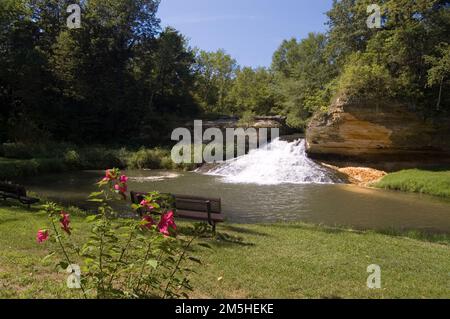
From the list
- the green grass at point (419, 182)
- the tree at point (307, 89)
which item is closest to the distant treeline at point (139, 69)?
the tree at point (307, 89)

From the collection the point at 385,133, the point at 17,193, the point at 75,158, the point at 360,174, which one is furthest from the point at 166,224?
the point at 75,158

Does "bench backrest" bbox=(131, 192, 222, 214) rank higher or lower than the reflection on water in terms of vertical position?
higher

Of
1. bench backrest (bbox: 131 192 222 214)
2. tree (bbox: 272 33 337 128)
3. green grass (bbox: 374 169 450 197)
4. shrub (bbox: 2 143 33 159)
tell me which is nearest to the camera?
bench backrest (bbox: 131 192 222 214)

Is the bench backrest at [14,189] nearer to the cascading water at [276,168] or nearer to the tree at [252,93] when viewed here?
the cascading water at [276,168]

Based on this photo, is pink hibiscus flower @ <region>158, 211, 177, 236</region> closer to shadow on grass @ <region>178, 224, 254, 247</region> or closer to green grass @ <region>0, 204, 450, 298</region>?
green grass @ <region>0, 204, 450, 298</region>

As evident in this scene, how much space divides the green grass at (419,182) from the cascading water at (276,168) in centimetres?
277

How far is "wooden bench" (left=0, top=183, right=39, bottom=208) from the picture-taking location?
37.2 feet

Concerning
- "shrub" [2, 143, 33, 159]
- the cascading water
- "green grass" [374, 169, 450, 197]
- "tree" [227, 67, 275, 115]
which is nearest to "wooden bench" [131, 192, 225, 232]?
the cascading water

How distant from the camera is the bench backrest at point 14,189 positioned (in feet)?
37.5

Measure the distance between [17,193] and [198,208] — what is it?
5.74 m

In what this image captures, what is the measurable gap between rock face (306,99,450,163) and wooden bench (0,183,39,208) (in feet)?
56.0

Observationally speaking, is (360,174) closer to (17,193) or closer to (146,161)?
(146,161)

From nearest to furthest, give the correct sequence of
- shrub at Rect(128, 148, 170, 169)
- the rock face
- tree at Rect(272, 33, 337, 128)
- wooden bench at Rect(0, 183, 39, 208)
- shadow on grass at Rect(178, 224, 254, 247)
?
shadow on grass at Rect(178, 224, 254, 247), wooden bench at Rect(0, 183, 39, 208), the rock face, shrub at Rect(128, 148, 170, 169), tree at Rect(272, 33, 337, 128)

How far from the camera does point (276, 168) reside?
23.2 meters
